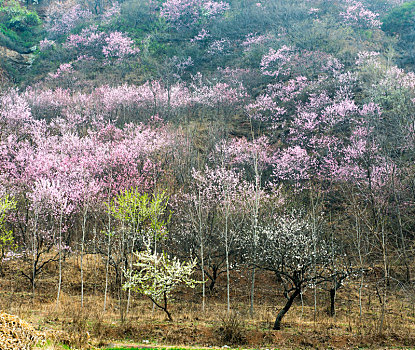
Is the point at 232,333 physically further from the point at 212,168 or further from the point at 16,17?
the point at 16,17

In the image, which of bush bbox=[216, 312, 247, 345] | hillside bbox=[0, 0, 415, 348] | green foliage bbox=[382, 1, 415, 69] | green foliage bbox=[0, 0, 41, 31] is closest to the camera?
bush bbox=[216, 312, 247, 345]

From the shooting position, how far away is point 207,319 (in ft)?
48.8

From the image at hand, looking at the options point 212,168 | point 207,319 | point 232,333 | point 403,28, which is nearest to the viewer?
point 232,333

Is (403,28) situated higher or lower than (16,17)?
lower

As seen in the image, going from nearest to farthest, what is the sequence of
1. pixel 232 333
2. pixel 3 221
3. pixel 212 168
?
pixel 232 333, pixel 3 221, pixel 212 168

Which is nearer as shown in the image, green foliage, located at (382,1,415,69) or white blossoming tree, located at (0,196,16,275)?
white blossoming tree, located at (0,196,16,275)

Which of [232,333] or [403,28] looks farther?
[403,28]

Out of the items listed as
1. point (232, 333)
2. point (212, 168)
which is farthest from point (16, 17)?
point (232, 333)

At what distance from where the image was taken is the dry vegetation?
36.8 feet

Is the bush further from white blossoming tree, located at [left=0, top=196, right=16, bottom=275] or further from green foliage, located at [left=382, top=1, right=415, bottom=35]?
green foliage, located at [left=382, top=1, right=415, bottom=35]

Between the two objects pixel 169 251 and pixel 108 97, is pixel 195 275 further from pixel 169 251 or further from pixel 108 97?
pixel 108 97

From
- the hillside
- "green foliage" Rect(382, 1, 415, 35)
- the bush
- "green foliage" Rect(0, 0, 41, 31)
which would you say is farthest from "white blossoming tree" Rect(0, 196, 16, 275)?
"green foliage" Rect(0, 0, 41, 31)

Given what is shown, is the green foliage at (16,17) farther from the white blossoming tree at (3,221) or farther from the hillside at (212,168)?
the white blossoming tree at (3,221)

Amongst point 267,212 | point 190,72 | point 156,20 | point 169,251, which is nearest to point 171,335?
point 169,251
